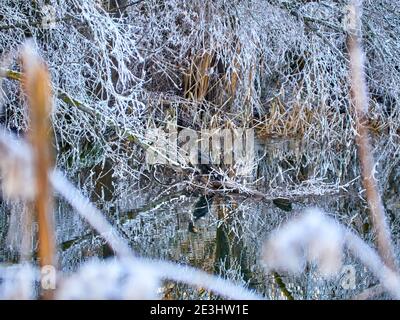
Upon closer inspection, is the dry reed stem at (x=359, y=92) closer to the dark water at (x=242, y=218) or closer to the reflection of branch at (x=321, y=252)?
the dark water at (x=242, y=218)

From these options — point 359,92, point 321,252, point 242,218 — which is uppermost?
point 359,92

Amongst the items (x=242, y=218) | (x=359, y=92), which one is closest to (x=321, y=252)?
(x=242, y=218)

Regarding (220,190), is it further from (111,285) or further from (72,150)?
(111,285)

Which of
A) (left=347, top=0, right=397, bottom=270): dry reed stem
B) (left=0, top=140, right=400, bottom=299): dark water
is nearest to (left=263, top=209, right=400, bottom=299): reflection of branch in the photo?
(left=0, top=140, right=400, bottom=299): dark water

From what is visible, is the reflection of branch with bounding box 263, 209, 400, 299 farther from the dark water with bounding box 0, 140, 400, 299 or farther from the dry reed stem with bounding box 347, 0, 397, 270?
the dry reed stem with bounding box 347, 0, 397, 270

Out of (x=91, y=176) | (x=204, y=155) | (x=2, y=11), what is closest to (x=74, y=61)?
(x=2, y=11)

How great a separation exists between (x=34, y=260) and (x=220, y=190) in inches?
59.9

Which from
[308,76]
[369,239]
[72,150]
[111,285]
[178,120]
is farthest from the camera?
[178,120]

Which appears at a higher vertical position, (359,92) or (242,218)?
(359,92)

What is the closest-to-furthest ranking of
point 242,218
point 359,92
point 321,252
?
point 321,252 < point 242,218 < point 359,92

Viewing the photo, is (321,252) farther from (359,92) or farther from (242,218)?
(359,92)

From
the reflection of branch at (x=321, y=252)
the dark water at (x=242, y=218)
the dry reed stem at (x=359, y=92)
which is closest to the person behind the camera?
the reflection of branch at (x=321, y=252)

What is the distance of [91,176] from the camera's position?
3.54 m

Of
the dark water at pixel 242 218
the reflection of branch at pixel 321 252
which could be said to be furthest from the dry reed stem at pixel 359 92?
the reflection of branch at pixel 321 252
